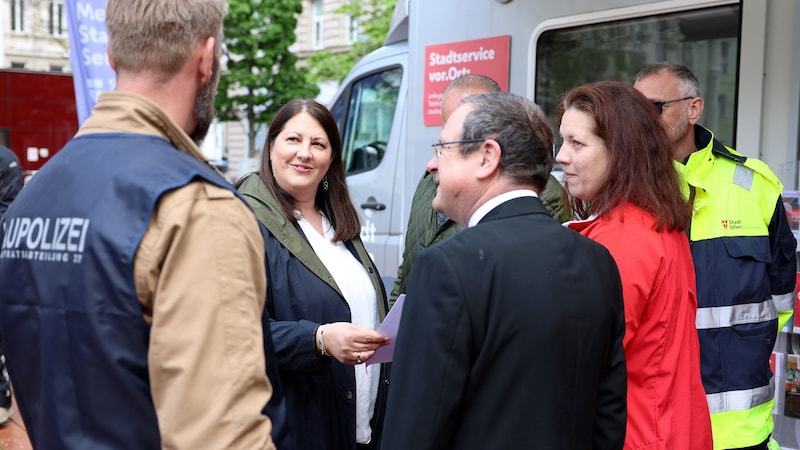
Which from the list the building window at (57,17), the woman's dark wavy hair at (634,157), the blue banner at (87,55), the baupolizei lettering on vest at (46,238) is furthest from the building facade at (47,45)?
the baupolizei lettering on vest at (46,238)

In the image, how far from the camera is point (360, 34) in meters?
23.4

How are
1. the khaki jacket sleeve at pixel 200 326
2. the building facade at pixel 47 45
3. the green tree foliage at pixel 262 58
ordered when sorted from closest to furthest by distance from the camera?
the khaki jacket sleeve at pixel 200 326 → the green tree foliage at pixel 262 58 → the building facade at pixel 47 45

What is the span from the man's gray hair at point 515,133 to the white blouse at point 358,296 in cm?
106

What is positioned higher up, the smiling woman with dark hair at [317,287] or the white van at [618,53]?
the white van at [618,53]

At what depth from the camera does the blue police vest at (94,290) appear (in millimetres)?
1403

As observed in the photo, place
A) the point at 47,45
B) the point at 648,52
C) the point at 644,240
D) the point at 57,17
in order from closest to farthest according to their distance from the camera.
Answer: the point at 644,240
the point at 648,52
the point at 57,17
the point at 47,45

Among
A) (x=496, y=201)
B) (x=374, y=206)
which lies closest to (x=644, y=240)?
(x=496, y=201)

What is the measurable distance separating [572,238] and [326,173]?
1.50m

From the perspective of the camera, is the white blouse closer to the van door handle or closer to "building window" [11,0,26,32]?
the van door handle

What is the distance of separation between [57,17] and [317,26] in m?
13.5

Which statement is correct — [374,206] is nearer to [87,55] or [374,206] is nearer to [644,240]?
[87,55]

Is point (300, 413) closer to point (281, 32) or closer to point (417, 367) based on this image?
point (417, 367)

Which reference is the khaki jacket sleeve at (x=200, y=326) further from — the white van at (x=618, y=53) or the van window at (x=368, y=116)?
the van window at (x=368, y=116)

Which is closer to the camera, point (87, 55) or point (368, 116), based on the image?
point (87, 55)
